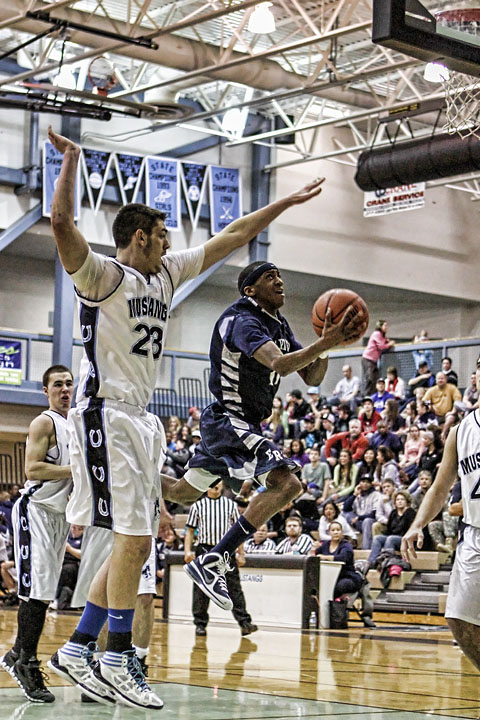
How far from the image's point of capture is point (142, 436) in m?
5.35

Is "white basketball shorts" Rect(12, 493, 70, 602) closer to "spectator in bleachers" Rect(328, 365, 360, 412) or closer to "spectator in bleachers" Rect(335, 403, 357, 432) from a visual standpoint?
"spectator in bleachers" Rect(335, 403, 357, 432)

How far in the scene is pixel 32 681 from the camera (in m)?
5.77

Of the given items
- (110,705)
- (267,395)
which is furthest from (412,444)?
(110,705)

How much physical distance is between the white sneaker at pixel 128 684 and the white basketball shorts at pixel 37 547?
1126 mm

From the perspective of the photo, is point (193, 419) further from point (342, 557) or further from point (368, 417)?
point (342, 557)

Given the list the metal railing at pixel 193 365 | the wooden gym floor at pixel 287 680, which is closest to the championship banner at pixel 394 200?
the metal railing at pixel 193 365

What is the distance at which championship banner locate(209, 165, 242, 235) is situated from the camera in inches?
1033

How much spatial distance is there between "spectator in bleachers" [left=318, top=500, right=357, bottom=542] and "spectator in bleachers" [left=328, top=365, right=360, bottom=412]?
6240 mm

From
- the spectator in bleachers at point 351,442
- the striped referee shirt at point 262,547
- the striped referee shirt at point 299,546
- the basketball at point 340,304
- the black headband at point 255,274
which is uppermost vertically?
the black headband at point 255,274

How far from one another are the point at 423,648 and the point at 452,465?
5370mm

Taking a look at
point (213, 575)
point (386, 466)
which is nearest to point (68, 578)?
point (386, 466)

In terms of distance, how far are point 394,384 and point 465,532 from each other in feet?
52.1

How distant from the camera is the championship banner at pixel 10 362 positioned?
23.4 metres

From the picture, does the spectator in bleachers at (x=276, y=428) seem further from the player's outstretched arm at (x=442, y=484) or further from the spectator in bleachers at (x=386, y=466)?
the player's outstretched arm at (x=442, y=484)
